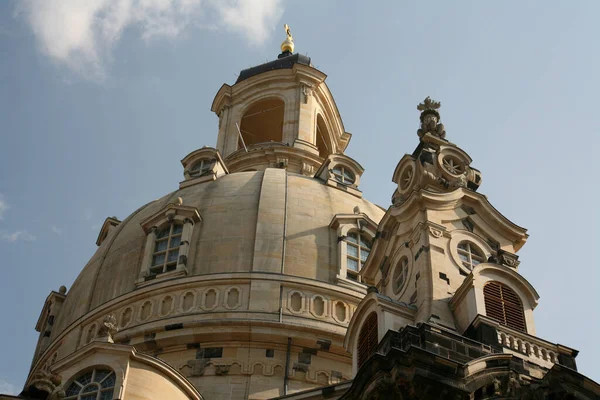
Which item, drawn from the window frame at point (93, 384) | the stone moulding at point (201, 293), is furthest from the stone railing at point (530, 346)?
the stone moulding at point (201, 293)

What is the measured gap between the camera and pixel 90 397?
88.8 ft

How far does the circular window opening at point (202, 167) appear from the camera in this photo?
44.4 meters

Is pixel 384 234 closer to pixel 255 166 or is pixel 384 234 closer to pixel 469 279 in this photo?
pixel 469 279

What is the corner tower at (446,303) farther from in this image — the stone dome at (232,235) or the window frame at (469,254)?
the stone dome at (232,235)

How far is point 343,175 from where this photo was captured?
44.2m

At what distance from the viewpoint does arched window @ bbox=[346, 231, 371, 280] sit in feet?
123

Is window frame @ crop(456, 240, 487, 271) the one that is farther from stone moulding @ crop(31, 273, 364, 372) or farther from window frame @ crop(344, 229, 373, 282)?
window frame @ crop(344, 229, 373, 282)

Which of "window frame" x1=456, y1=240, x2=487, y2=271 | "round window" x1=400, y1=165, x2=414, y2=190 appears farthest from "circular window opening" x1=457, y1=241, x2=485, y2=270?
"round window" x1=400, y1=165, x2=414, y2=190

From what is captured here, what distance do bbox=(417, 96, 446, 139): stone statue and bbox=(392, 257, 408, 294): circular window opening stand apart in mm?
4538

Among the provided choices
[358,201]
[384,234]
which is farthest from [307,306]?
[358,201]

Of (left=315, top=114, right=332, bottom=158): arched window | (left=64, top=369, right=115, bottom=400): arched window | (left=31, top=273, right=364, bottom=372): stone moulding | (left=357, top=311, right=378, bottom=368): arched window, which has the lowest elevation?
(left=64, top=369, right=115, bottom=400): arched window

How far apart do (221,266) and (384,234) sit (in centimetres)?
674

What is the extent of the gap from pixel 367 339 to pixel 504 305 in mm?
3407

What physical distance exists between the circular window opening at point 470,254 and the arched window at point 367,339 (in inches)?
116
